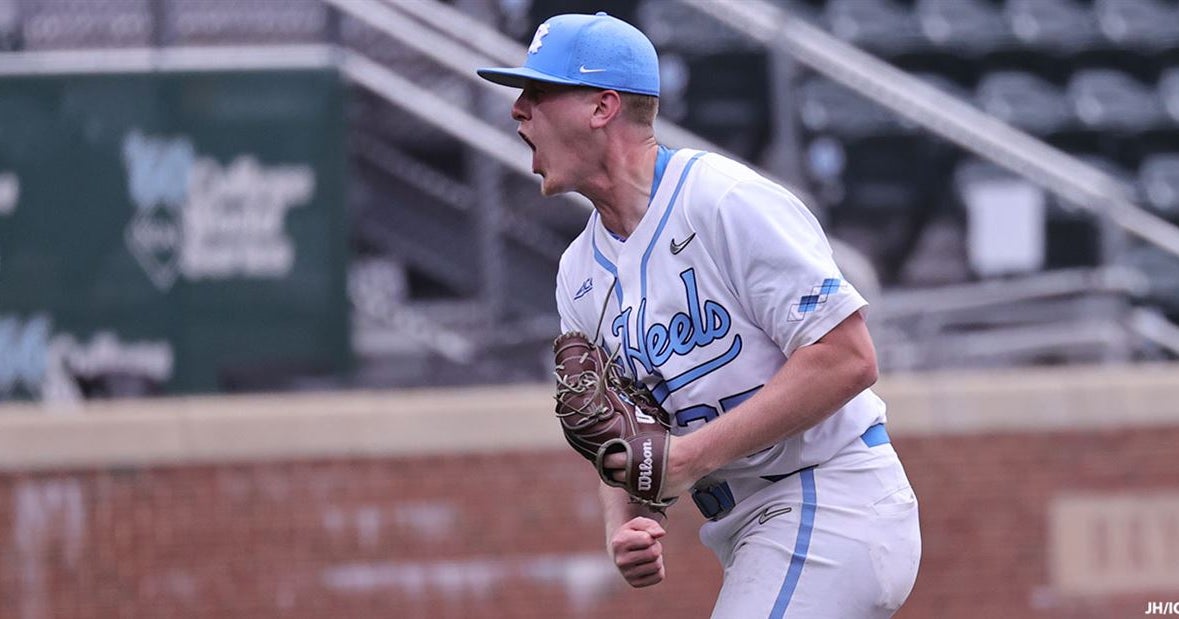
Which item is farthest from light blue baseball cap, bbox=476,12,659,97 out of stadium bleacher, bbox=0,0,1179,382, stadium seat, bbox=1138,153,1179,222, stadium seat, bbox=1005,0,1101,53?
stadium seat, bbox=1005,0,1101,53

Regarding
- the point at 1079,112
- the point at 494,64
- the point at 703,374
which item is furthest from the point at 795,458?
the point at 1079,112

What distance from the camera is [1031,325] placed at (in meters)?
8.88

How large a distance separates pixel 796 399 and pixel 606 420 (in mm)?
348

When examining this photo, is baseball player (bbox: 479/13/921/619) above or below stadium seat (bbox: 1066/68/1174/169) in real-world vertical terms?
above

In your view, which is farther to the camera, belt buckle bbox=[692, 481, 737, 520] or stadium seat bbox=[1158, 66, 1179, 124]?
stadium seat bbox=[1158, 66, 1179, 124]

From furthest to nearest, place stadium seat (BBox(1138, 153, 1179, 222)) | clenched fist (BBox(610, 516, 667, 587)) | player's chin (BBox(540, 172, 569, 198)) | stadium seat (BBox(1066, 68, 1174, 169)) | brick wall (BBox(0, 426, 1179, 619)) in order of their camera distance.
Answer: stadium seat (BBox(1066, 68, 1174, 169)) → stadium seat (BBox(1138, 153, 1179, 222)) → brick wall (BBox(0, 426, 1179, 619)) → player's chin (BBox(540, 172, 569, 198)) → clenched fist (BBox(610, 516, 667, 587))

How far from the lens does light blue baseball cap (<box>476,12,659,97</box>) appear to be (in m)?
3.12

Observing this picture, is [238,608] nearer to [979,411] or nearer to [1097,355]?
[979,411]

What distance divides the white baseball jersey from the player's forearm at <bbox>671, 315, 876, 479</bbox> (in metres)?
0.04

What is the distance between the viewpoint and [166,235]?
294 inches

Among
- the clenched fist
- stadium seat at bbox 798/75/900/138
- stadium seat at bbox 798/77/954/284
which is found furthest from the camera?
stadium seat at bbox 798/75/900/138

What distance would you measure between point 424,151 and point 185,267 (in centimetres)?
184

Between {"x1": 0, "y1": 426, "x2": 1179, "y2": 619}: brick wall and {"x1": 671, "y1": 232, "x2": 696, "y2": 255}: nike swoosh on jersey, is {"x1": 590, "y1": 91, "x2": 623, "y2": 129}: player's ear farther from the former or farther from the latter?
{"x1": 0, "y1": 426, "x2": 1179, "y2": 619}: brick wall

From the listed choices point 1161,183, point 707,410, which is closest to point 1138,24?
point 1161,183
